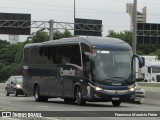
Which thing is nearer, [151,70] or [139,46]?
[151,70]

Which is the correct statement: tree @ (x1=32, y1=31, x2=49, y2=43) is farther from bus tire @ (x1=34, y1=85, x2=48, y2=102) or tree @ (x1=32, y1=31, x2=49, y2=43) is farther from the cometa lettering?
the cometa lettering

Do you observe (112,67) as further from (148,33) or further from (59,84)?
(148,33)

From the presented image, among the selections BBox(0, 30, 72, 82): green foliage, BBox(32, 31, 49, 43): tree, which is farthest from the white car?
BBox(0, 30, 72, 82): green foliage

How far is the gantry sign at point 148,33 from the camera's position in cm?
6531

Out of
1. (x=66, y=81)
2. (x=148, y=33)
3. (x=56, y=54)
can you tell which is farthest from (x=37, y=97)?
(x=148, y=33)

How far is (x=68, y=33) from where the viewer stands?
89312 millimetres

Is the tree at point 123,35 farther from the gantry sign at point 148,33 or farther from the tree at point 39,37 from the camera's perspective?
the gantry sign at point 148,33

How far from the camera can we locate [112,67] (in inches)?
1109

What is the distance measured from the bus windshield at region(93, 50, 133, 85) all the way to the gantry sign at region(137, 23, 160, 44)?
1431 inches

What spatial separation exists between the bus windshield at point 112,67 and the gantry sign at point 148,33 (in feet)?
119

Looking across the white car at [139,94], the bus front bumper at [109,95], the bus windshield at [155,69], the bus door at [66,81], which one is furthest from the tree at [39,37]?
the bus front bumper at [109,95]

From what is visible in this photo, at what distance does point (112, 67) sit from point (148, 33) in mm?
39767

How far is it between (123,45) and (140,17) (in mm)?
73517

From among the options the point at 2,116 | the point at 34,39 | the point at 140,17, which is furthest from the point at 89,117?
the point at 140,17
